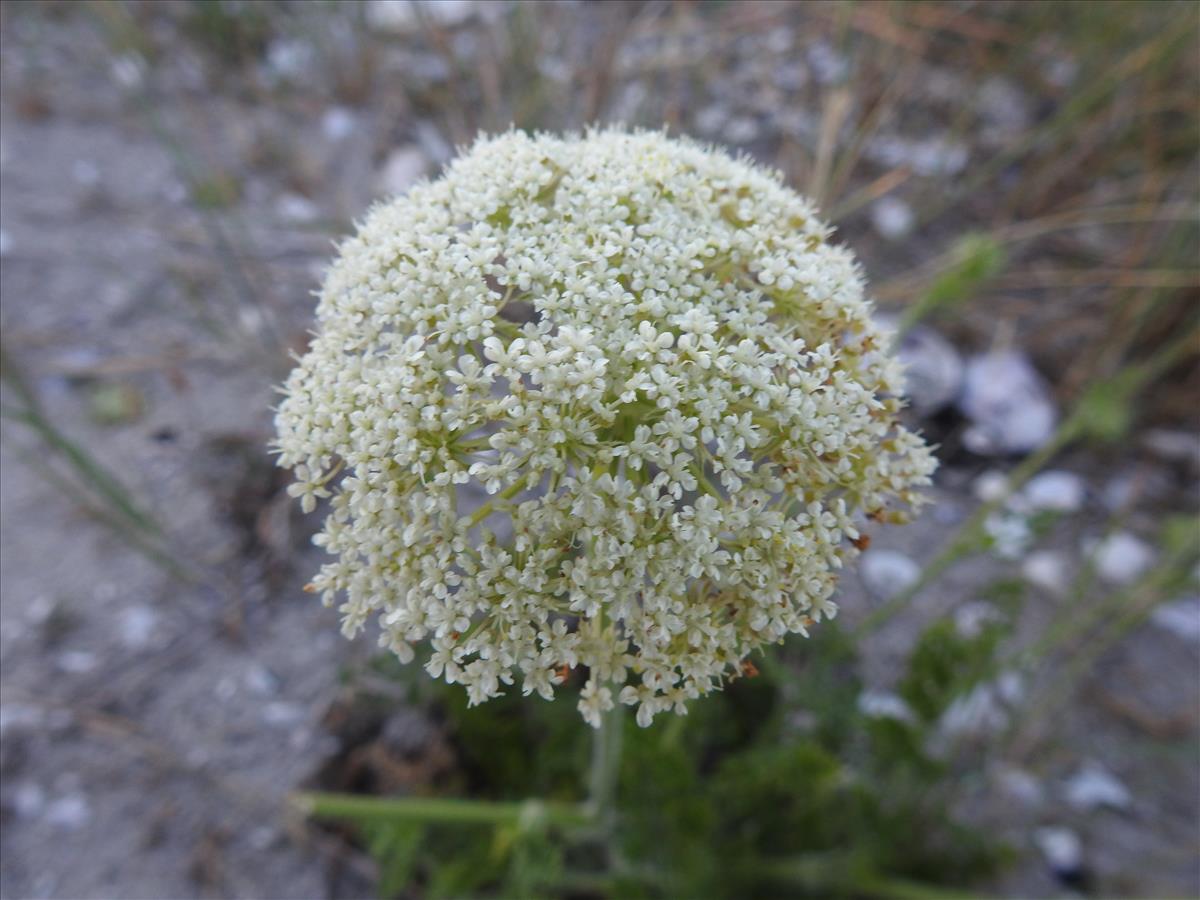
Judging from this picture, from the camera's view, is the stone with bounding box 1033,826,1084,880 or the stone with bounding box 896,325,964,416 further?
the stone with bounding box 896,325,964,416

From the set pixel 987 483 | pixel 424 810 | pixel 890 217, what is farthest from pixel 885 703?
pixel 890 217

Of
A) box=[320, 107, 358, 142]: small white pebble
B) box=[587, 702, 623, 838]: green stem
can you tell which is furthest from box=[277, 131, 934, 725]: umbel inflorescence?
box=[320, 107, 358, 142]: small white pebble

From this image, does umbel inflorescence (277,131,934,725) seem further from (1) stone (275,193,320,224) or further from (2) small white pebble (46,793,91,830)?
(1) stone (275,193,320,224)

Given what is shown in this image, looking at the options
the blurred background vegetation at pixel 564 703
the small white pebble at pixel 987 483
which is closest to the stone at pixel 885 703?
the blurred background vegetation at pixel 564 703

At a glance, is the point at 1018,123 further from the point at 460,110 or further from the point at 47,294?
the point at 47,294

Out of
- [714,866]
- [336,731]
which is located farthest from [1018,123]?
[336,731]

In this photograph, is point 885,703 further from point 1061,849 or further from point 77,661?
point 77,661

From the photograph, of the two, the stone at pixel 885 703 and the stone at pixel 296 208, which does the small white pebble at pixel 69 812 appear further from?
the stone at pixel 296 208
